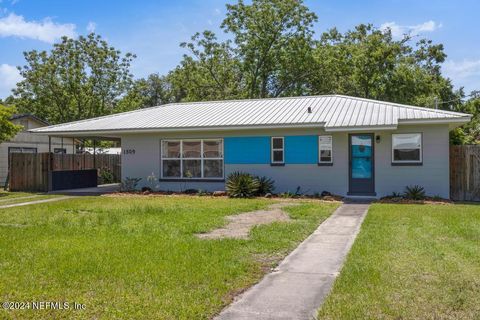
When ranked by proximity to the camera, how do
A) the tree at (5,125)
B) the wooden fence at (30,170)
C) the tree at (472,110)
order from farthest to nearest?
1. the tree at (472,110)
2. the wooden fence at (30,170)
3. the tree at (5,125)

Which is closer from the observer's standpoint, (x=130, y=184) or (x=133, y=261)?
(x=133, y=261)

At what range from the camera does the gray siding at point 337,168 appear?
16.2 meters

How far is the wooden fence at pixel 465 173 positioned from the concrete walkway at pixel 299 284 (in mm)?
8639

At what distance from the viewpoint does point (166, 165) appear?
20.2 meters

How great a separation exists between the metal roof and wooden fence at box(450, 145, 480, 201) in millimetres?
1403

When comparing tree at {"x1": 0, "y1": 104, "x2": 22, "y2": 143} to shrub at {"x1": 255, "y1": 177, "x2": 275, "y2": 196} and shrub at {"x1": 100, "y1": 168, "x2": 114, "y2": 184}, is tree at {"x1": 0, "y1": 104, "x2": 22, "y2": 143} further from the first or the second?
shrub at {"x1": 255, "y1": 177, "x2": 275, "y2": 196}

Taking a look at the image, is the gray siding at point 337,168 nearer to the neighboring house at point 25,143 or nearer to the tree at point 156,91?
the neighboring house at point 25,143

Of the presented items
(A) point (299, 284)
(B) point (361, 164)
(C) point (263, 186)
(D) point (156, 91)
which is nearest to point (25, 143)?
(C) point (263, 186)

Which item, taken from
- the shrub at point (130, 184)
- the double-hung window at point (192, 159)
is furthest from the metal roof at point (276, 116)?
the shrub at point (130, 184)

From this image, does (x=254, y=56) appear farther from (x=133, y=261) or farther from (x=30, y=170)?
(x=133, y=261)

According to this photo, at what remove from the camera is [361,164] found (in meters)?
17.1

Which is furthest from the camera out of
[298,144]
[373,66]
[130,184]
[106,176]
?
[373,66]

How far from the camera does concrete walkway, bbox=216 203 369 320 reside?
4867 millimetres

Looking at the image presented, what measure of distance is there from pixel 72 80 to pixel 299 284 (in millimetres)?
34838
